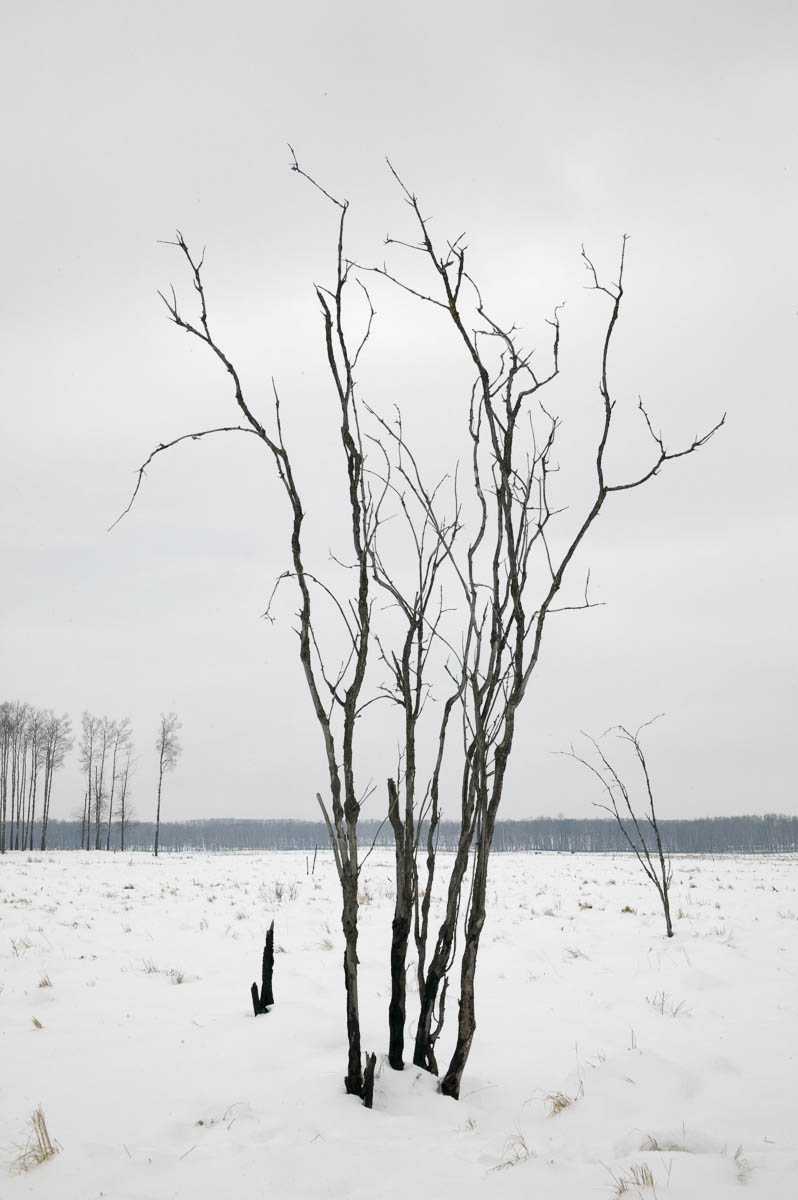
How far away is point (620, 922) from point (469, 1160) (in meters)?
7.00

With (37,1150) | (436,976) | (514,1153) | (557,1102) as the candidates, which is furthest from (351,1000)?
(37,1150)

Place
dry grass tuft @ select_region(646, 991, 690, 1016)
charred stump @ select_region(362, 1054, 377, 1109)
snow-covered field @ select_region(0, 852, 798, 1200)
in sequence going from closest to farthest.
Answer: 1. snow-covered field @ select_region(0, 852, 798, 1200)
2. charred stump @ select_region(362, 1054, 377, 1109)
3. dry grass tuft @ select_region(646, 991, 690, 1016)

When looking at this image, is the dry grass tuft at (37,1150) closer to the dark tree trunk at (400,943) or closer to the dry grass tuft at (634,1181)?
the dark tree trunk at (400,943)

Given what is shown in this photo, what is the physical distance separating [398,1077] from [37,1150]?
1250 mm

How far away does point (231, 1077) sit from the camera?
280 centimetres

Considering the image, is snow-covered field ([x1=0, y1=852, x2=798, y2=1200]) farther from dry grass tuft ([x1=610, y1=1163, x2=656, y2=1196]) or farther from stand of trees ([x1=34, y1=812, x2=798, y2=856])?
stand of trees ([x1=34, y1=812, x2=798, y2=856])

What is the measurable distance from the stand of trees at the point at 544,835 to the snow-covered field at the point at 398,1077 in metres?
96.4

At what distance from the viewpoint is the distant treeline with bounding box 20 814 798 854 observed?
338 ft

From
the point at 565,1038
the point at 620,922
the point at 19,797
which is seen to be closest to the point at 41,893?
the point at 620,922

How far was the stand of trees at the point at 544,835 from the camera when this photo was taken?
103 metres

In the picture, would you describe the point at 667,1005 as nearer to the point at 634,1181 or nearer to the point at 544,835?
the point at 634,1181

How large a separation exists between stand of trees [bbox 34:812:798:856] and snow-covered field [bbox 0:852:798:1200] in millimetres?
96396

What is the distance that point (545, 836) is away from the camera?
11331 centimetres

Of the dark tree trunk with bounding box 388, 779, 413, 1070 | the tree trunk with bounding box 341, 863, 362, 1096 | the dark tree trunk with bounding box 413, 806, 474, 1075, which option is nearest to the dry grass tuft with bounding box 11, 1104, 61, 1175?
the tree trunk with bounding box 341, 863, 362, 1096
